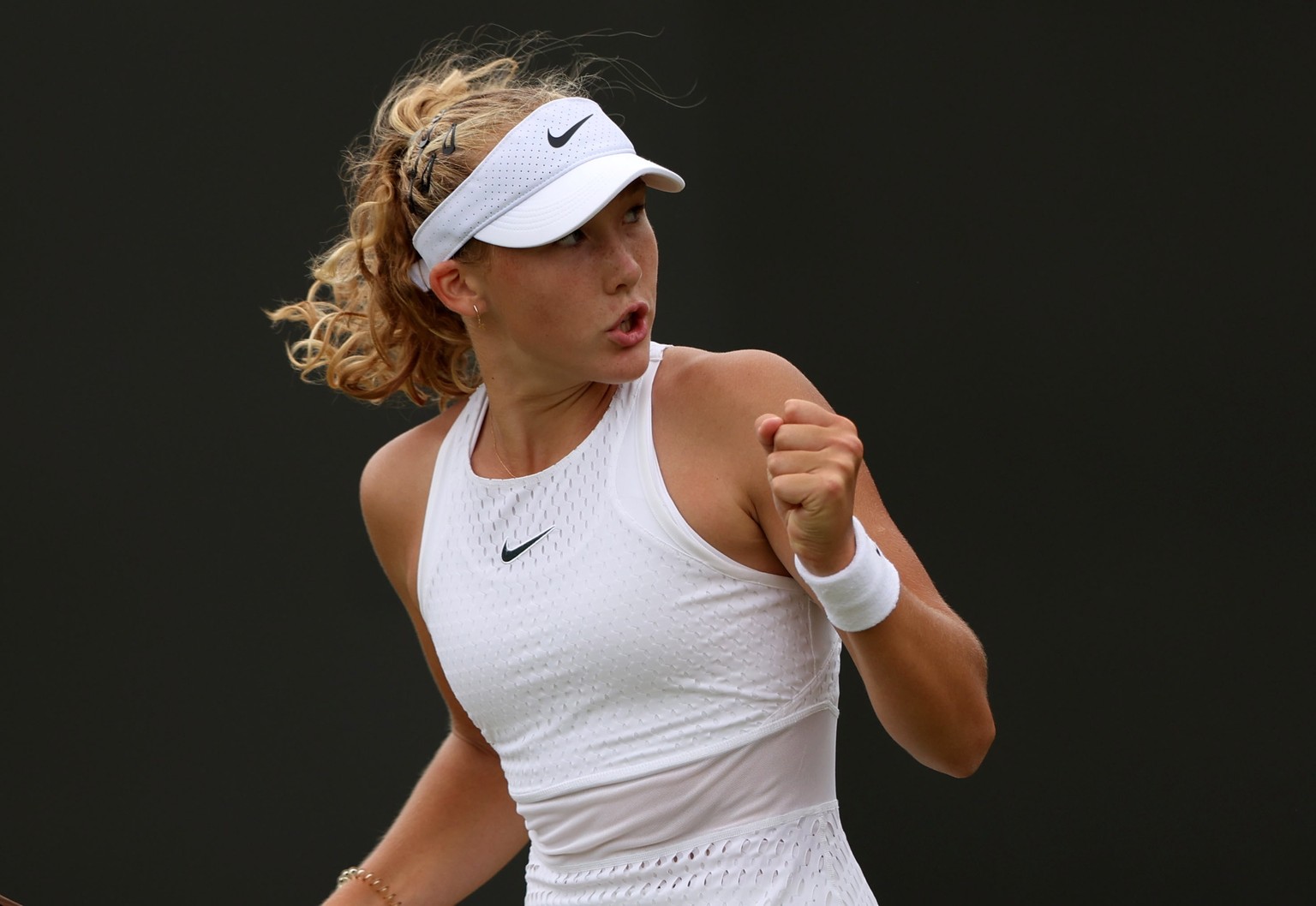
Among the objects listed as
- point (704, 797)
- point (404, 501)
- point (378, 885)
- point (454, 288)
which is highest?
point (454, 288)

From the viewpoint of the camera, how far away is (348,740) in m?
2.91

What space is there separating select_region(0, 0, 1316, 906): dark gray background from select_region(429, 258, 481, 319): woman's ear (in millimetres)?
1160

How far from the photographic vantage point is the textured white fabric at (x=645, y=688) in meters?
1.38

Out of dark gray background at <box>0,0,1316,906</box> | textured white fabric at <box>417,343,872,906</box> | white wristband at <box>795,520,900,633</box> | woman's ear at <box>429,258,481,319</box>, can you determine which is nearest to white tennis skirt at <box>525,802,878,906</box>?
textured white fabric at <box>417,343,872,906</box>

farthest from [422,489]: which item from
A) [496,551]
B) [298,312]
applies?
[298,312]

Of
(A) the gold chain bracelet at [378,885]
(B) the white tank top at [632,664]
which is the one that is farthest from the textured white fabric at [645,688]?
(A) the gold chain bracelet at [378,885]

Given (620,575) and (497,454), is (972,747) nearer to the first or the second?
(620,575)

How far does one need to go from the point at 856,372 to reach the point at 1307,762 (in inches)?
36.2

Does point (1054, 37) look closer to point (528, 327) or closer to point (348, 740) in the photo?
point (528, 327)

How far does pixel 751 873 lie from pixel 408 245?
729 mm

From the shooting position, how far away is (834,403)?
2609mm

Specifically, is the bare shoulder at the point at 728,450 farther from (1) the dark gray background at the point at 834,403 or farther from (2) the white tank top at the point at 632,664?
(1) the dark gray background at the point at 834,403

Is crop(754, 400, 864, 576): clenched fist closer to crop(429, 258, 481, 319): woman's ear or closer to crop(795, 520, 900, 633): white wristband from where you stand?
crop(795, 520, 900, 633): white wristband

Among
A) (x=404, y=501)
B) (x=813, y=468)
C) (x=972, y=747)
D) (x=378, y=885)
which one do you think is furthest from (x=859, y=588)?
(x=378, y=885)
